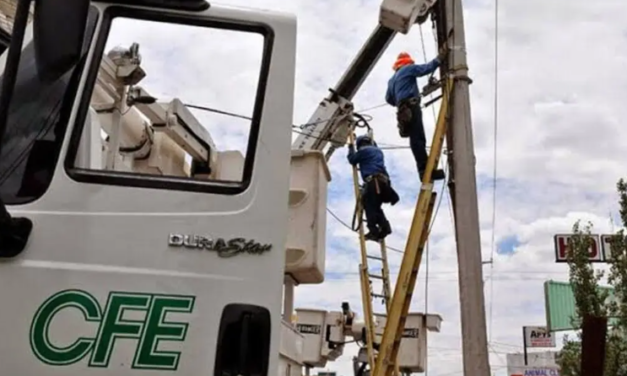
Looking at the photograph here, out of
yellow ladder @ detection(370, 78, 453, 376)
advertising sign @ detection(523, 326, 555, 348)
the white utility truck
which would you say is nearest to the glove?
yellow ladder @ detection(370, 78, 453, 376)

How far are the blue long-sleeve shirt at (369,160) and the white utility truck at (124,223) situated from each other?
3.42m

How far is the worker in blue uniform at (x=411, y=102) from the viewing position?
5.52 metres

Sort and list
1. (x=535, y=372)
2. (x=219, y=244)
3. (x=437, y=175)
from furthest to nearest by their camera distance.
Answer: (x=535, y=372)
(x=437, y=175)
(x=219, y=244)

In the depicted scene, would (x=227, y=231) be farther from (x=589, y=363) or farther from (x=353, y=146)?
(x=353, y=146)

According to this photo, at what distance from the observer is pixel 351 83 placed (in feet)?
29.8

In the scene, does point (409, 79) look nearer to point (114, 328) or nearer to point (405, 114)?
point (405, 114)

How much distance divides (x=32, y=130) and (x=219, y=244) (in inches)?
27.2

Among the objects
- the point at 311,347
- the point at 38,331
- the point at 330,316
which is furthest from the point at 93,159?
the point at 330,316

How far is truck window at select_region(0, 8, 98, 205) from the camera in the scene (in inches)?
92.1

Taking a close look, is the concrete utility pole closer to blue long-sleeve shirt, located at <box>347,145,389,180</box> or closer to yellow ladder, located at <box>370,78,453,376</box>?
yellow ladder, located at <box>370,78,453,376</box>

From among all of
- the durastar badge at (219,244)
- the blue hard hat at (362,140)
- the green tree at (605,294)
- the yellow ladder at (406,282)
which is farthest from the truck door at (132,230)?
the green tree at (605,294)

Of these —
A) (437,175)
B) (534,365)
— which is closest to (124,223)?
(437,175)

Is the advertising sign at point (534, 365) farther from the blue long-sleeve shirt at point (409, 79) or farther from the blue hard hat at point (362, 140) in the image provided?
the blue long-sleeve shirt at point (409, 79)

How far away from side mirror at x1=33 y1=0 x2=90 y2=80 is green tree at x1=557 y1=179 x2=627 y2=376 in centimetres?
755
